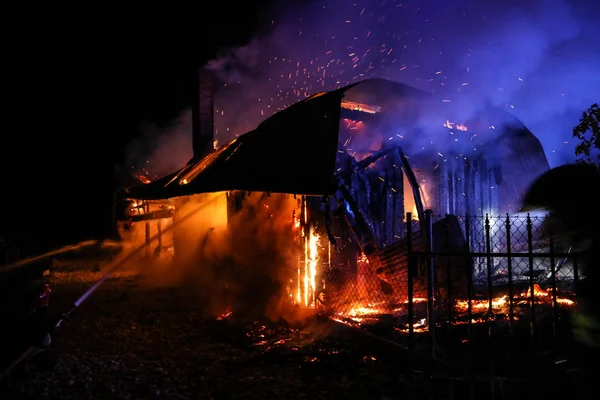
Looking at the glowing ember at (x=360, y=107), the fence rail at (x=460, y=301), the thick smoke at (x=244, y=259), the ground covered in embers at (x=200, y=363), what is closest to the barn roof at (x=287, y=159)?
the glowing ember at (x=360, y=107)

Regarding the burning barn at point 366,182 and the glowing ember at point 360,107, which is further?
the glowing ember at point 360,107

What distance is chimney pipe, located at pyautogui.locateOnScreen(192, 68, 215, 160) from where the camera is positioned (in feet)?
53.1

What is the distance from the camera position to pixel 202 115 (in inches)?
639

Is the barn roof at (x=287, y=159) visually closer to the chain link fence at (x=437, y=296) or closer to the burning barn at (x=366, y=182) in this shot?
the burning barn at (x=366, y=182)

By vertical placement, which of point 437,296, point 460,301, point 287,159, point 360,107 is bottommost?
point 460,301

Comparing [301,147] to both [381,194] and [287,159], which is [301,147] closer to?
[287,159]

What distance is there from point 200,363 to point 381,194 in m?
5.80

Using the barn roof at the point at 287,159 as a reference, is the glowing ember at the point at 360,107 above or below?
above

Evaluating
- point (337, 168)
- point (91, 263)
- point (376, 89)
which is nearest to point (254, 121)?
point (376, 89)

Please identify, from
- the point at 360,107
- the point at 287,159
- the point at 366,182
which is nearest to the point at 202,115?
the point at 360,107

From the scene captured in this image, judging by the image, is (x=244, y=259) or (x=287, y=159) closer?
(x=287, y=159)

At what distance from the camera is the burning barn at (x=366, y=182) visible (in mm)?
8227

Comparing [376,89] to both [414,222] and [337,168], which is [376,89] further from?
[414,222]

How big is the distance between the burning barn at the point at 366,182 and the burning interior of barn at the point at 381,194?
30mm
